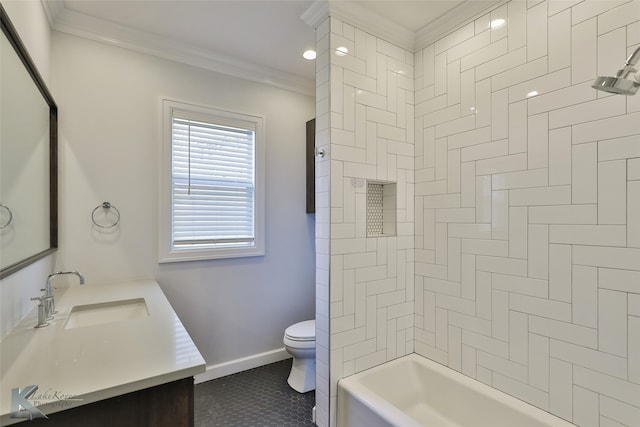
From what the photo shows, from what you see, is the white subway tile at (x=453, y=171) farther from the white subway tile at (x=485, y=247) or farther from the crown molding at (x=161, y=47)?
the crown molding at (x=161, y=47)

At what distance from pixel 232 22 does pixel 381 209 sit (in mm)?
1677

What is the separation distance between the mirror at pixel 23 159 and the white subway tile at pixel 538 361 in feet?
7.78

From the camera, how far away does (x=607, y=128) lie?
1393 mm

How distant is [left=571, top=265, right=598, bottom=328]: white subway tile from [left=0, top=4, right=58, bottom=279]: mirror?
7.88ft

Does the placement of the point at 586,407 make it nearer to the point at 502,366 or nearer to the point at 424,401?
the point at 502,366

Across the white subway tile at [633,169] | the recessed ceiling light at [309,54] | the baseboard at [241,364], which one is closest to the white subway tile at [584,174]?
the white subway tile at [633,169]

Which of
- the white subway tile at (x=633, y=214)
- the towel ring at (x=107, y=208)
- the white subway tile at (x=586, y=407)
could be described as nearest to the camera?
the white subway tile at (x=633, y=214)

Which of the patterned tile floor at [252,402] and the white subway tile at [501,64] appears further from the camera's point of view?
the patterned tile floor at [252,402]

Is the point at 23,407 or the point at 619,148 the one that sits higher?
the point at 619,148

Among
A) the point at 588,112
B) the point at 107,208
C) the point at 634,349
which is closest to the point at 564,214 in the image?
the point at 588,112

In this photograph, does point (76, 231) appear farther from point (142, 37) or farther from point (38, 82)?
point (142, 37)

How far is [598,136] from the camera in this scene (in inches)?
55.9

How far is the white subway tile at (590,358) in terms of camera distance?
53.5 inches

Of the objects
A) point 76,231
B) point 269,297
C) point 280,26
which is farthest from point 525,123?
point 76,231
